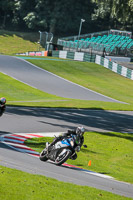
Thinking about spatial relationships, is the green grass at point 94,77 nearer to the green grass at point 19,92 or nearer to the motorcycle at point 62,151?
the green grass at point 19,92

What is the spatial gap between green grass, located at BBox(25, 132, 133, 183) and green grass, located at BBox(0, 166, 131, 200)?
317cm

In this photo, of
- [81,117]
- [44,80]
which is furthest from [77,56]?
[81,117]

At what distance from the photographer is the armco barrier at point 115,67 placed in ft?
161

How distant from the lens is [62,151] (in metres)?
13.3

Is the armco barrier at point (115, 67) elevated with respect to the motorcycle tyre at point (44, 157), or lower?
lower

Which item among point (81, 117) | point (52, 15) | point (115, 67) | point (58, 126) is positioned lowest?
point (81, 117)

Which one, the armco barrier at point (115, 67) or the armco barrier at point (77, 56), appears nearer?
the armco barrier at point (115, 67)

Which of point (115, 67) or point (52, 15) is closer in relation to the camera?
point (115, 67)

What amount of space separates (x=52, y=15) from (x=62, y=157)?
74312 millimetres

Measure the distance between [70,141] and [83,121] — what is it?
34.1 feet

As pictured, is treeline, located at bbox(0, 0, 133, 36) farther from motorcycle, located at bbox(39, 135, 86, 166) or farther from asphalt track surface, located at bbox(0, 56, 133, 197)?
motorcycle, located at bbox(39, 135, 86, 166)

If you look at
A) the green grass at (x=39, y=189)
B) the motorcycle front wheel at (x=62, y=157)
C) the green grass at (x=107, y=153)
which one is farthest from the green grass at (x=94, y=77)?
the green grass at (x=39, y=189)

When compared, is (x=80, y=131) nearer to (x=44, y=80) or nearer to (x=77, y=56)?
(x=44, y=80)

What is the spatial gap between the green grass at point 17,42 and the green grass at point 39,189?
219ft
